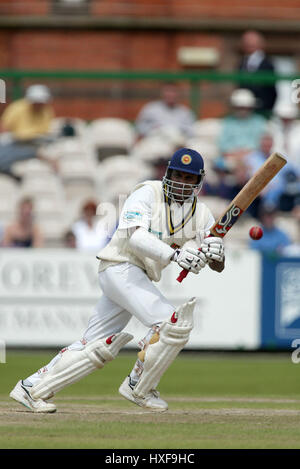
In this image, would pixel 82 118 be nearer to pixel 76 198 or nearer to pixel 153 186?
pixel 76 198

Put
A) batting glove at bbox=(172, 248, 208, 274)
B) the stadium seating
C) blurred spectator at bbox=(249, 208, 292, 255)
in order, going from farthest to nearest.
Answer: the stadium seating → blurred spectator at bbox=(249, 208, 292, 255) → batting glove at bbox=(172, 248, 208, 274)

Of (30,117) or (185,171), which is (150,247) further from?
(30,117)

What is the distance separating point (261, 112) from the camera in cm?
1462

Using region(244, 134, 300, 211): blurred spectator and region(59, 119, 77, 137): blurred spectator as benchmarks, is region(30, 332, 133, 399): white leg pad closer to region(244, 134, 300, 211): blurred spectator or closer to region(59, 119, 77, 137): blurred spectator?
region(244, 134, 300, 211): blurred spectator

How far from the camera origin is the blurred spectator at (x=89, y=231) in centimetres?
1311

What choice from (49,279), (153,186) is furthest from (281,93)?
(153,186)

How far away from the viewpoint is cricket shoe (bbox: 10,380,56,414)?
7.46 m

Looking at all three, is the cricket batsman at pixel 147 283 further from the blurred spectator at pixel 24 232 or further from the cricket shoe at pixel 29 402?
the blurred spectator at pixel 24 232

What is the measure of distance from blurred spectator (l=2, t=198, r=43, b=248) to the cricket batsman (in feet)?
18.6

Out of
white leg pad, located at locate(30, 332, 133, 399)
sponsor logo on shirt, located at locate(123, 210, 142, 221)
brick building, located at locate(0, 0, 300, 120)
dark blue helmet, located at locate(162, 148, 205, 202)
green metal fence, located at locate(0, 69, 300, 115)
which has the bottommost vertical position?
white leg pad, located at locate(30, 332, 133, 399)

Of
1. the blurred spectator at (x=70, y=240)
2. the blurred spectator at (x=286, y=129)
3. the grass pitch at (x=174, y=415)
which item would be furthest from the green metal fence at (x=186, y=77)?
the grass pitch at (x=174, y=415)

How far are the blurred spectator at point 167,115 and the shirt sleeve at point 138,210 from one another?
734 cm

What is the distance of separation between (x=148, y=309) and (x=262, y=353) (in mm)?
6038

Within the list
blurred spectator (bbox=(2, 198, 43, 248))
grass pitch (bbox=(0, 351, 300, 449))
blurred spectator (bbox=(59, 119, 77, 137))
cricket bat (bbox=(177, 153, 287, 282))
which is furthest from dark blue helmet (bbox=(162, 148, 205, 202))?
blurred spectator (bbox=(59, 119, 77, 137))
